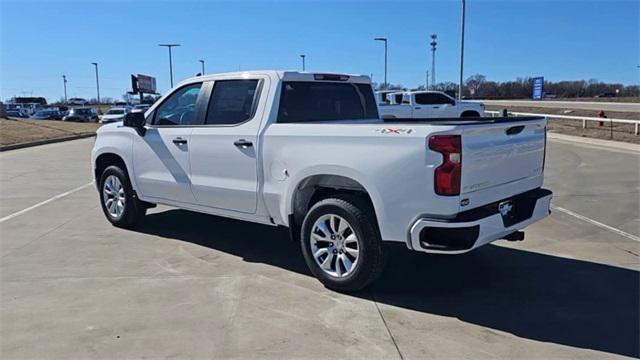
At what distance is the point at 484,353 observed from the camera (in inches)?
146

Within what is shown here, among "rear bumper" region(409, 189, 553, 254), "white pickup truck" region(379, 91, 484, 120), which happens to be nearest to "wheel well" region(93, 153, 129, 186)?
"rear bumper" region(409, 189, 553, 254)

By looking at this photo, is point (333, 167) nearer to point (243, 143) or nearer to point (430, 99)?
point (243, 143)

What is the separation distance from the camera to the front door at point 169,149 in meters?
6.08

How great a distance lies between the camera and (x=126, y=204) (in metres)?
7.03

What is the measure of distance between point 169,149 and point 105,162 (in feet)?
5.47

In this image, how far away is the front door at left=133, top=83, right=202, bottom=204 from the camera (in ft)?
20.0

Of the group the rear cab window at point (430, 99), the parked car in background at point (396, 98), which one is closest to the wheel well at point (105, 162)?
the parked car in background at point (396, 98)

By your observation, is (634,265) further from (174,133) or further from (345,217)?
(174,133)

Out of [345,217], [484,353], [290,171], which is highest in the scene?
[290,171]

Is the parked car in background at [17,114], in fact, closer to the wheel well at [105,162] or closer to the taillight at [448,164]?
the wheel well at [105,162]

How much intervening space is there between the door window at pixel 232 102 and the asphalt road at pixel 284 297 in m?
1.50

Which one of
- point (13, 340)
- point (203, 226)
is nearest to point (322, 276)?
point (13, 340)

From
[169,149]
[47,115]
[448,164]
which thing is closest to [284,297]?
[448,164]

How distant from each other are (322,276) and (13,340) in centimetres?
247
